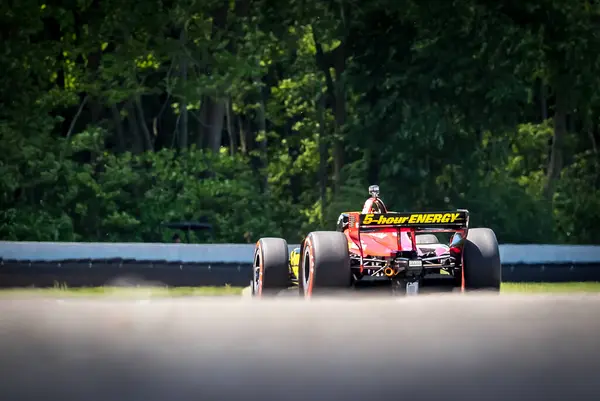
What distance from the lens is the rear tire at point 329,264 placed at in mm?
15008

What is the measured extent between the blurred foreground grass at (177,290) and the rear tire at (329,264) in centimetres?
615

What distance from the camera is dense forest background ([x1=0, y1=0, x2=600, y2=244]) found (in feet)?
123

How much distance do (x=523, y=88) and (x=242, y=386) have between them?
3181 centimetres

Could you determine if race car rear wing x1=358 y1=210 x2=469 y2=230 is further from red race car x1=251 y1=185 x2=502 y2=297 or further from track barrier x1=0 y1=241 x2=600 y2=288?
track barrier x1=0 y1=241 x2=600 y2=288

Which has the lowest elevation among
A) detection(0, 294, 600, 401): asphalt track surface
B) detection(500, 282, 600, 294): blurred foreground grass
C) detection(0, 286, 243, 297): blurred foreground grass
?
detection(500, 282, 600, 294): blurred foreground grass

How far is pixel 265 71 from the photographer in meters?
39.9

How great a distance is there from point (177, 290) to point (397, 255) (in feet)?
26.2

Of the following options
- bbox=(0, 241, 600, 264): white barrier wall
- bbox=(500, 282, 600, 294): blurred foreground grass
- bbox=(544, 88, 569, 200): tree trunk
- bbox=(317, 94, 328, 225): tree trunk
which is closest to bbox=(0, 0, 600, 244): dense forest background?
bbox=(544, 88, 569, 200): tree trunk

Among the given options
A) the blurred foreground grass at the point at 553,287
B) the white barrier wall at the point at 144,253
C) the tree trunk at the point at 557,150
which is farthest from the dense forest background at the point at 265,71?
the blurred foreground grass at the point at 553,287

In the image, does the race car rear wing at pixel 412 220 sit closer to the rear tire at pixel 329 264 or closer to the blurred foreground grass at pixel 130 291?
the rear tire at pixel 329 264

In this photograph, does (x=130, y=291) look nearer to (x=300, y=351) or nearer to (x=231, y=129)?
(x=300, y=351)

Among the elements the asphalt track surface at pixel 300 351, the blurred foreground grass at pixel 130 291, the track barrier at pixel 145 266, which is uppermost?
the asphalt track surface at pixel 300 351

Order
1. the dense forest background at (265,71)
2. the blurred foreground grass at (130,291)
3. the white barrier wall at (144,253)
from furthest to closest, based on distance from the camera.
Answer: the dense forest background at (265,71)
the white barrier wall at (144,253)
the blurred foreground grass at (130,291)

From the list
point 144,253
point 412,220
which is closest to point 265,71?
point 144,253
